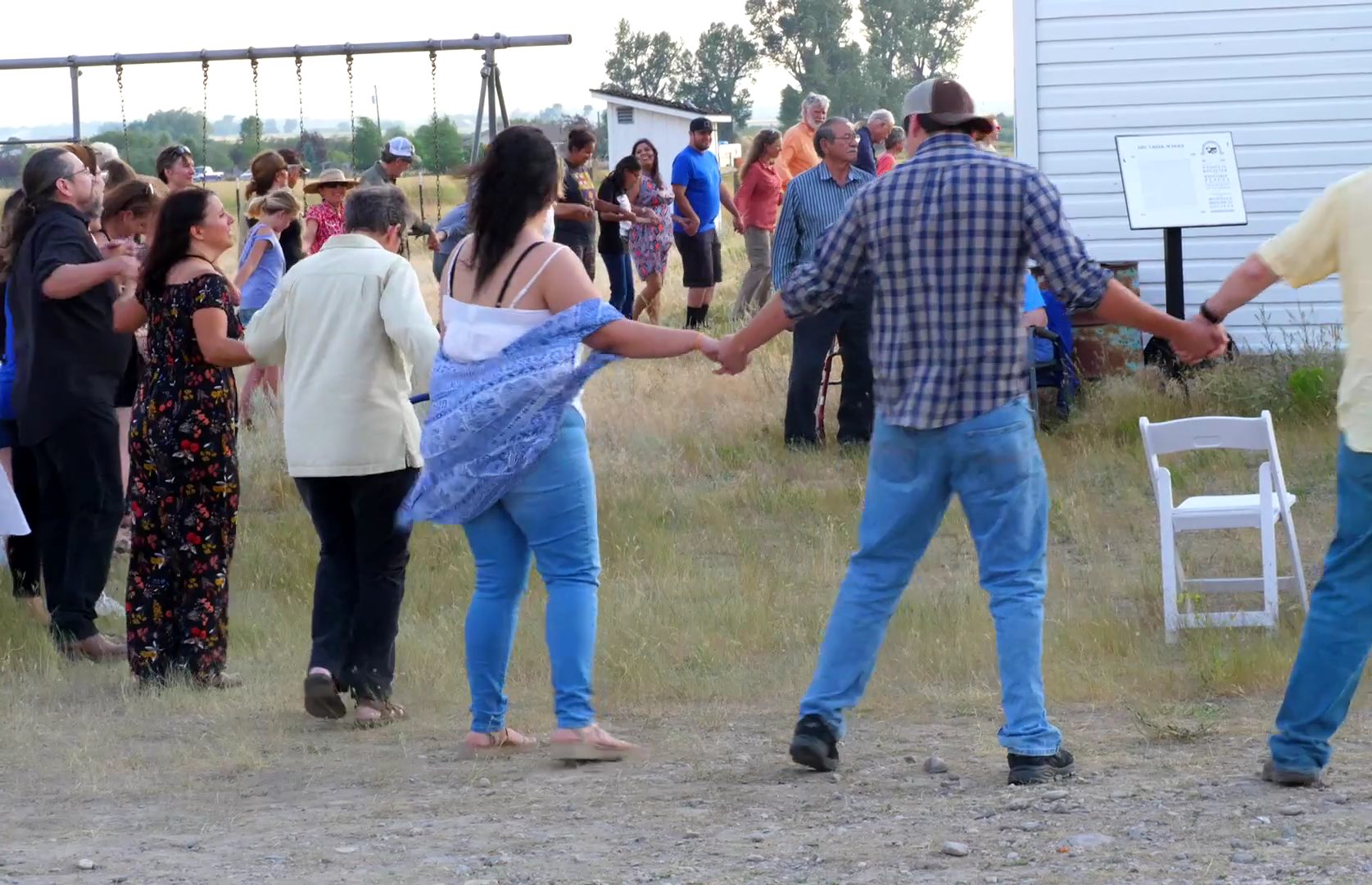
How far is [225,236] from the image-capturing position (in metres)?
6.64

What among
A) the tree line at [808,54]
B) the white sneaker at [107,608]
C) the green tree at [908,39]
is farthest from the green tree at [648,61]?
the white sneaker at [107,608]

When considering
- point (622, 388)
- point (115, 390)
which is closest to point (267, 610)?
point (115, 390)

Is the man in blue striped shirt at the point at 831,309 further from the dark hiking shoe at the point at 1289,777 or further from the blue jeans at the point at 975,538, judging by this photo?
the dark hiking shoe at the point at 1289,777

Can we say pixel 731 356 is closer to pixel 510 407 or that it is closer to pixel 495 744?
pixel 510 407

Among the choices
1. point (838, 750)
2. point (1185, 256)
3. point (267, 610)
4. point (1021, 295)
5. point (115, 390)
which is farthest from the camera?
point (1185, 256)

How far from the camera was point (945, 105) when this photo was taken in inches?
200

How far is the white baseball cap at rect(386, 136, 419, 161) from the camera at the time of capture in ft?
39.7

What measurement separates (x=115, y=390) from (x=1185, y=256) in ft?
26.0

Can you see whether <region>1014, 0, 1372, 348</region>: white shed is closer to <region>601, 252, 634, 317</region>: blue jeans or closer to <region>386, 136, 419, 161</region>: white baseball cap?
<region>386, 136, 419, 161</region>: white baseball cap

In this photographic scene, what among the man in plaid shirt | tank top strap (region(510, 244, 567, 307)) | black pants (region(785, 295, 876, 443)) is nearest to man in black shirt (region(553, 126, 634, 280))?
black pants (region(785, 295, 876, 443))

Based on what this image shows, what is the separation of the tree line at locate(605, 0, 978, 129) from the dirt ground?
7981 cm

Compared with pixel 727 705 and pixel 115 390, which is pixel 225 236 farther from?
pixel 727 705

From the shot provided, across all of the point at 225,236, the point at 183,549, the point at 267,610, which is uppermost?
the point at 225,236

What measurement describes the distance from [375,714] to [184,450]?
1.18 m
